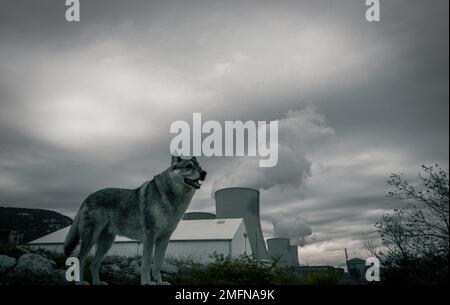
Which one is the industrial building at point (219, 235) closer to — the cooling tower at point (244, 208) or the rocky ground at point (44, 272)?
the cooling tower at point (244, 208)

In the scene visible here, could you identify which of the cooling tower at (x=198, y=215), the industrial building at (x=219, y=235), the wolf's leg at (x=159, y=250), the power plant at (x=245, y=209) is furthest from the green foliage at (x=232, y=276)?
the cooling tower at (x=198, y=215)

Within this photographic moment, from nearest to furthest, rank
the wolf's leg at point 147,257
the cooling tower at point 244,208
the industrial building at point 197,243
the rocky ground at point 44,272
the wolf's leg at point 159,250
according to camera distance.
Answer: the wolf's leg at point 147,257 → the wolf's leg at point 159,250 → the rocky ground at point 44,272 → the industrial building at point 197,243 → the cooling tower at point 244,208

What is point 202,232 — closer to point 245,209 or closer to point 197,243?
point 197,243

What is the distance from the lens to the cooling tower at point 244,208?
4425cm

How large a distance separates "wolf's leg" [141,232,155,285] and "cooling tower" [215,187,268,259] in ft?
119

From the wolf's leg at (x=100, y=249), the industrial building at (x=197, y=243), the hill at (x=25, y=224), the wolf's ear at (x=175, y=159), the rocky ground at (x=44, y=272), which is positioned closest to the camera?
the wolf's ear at (x=175, y=159)

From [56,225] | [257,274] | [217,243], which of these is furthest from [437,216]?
[56,225]

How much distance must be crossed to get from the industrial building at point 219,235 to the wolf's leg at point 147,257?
1980 cm

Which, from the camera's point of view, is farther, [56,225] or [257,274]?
[56,225]

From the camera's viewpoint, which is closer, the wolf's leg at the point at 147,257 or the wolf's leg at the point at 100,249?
the wolf's leg at the point at 147,257

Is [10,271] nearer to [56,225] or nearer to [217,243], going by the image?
[217,243]

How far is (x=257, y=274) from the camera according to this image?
414 inches

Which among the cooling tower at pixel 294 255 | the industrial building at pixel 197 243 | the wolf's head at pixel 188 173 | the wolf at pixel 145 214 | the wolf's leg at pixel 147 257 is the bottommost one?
the cooling tower at pixel 294 255
